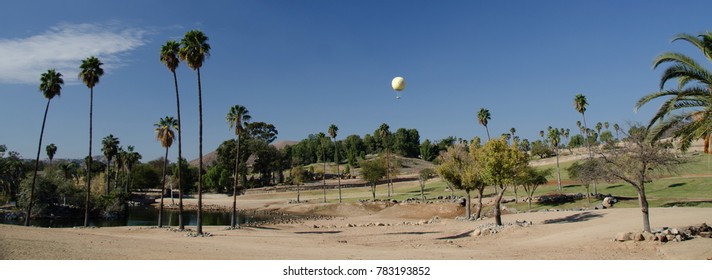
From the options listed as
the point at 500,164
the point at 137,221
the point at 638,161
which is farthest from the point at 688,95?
the point at 137,221

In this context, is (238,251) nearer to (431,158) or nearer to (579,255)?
(579,255)

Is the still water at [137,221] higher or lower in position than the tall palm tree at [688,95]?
lower

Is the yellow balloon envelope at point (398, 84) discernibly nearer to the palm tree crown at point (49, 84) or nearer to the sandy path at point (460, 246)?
the sandy path at point (460, 246)

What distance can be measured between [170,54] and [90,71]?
1272 centimetres

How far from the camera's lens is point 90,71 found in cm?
4431

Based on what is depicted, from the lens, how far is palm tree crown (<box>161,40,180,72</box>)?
1494 inches

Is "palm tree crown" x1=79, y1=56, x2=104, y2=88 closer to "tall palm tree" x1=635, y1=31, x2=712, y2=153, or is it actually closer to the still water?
the still water

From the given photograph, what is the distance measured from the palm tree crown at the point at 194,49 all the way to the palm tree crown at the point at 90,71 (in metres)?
13.9

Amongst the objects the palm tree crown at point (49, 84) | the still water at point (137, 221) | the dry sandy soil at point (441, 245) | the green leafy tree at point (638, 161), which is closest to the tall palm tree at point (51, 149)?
the still water at point (137, 221)

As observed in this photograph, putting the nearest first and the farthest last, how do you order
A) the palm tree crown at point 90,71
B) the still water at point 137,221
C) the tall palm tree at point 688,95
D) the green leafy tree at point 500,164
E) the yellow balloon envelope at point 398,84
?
the tall palm tree at point 688,95 → the yellow balloon envelope at point 398,84 → the green leafy tree at point 500,164 → the palm tree crown at point 90,71 → the still water at point 137,221

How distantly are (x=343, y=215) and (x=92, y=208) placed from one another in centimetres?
4262

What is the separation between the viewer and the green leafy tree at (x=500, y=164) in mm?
33812

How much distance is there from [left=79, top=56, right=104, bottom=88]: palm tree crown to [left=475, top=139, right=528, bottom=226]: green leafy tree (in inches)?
1553
